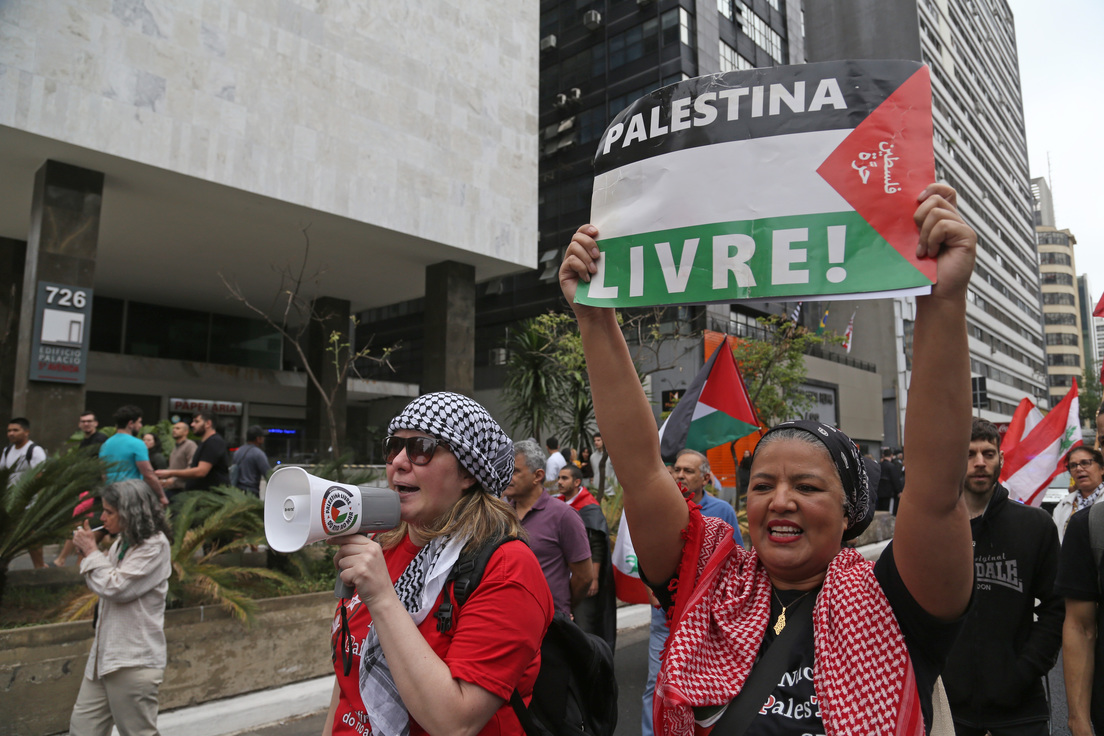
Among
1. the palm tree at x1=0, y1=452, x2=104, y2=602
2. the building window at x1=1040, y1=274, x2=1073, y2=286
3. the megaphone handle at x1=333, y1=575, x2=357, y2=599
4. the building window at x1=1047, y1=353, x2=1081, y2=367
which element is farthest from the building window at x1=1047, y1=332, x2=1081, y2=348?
the megaphone handle at x1=333, y1=575, x2=357, y2=599

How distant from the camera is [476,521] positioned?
2049 mm

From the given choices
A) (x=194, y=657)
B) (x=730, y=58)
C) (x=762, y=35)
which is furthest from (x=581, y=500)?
(x=762, y=35)

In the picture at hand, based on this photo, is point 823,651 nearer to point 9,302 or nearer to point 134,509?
point 134,509

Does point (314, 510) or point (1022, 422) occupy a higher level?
point (1022, 422)

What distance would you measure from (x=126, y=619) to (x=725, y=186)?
13.1ft

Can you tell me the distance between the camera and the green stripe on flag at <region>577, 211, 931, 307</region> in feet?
5.45

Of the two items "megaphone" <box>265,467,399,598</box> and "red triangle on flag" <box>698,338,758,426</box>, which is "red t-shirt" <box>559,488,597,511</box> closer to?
"red triangle on flag" <box>698,338,758,426</box>

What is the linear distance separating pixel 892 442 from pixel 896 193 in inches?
1945

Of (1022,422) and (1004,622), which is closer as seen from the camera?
(1004,622)

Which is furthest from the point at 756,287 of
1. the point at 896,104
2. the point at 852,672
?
the point at 852,672

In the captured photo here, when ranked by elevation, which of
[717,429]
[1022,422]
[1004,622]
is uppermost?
[1022,422]

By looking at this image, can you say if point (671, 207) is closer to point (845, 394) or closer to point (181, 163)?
point (181, 163)

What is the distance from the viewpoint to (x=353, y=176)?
1501cm

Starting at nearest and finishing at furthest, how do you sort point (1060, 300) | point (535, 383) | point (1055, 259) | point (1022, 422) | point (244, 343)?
point (1022, 422) → point (535, 383) → point (244, 343) → point (1060, 300) → point (1055, 259)
